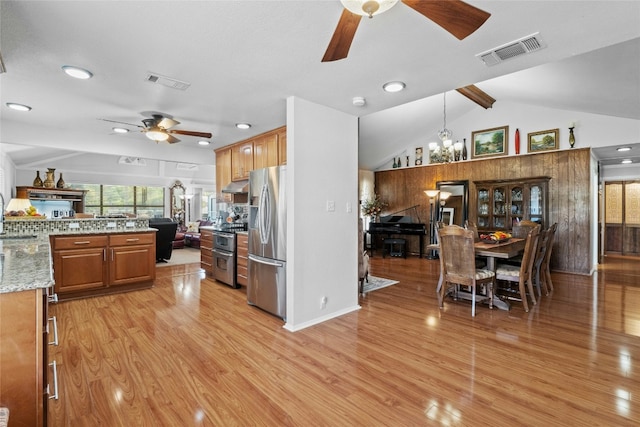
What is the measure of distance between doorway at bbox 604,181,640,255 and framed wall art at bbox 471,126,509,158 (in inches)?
144

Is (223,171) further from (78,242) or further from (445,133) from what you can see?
(445,133)

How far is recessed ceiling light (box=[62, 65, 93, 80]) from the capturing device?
8.38 ft

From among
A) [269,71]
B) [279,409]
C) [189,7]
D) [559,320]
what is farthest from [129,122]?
[559,320]

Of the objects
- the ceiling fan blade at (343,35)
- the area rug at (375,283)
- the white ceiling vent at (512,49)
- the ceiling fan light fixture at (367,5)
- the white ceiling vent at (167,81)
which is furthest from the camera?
the area rug at (375,283)

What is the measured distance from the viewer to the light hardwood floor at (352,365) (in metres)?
1.83

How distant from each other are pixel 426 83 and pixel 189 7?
6.50ft

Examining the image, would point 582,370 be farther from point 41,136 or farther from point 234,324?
point 41,136

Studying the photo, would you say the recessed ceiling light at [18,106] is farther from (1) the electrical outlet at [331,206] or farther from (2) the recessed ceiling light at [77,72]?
(1) the electrical outlet at [331,206]

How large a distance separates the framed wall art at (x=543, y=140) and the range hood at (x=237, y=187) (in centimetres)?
576

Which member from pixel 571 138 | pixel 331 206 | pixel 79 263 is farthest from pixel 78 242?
pixel 571 138

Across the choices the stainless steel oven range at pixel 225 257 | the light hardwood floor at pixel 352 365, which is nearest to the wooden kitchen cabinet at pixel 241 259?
the stainless steel oven range at pixel 225 257

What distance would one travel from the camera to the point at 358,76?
2.63 meters

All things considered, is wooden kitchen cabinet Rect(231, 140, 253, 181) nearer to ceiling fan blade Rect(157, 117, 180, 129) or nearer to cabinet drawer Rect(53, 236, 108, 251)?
ceiling fan blade Rect(157, 117, 180, 129)

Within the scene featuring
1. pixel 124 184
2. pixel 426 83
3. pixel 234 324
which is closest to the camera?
pixel 426 83
